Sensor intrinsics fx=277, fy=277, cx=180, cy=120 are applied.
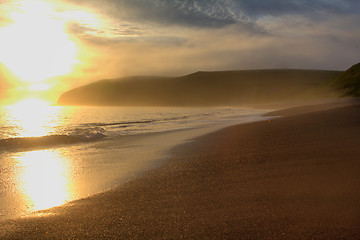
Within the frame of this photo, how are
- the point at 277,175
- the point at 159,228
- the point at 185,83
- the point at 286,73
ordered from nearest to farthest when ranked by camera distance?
the point at 159,228, the point at 277,175, the point at 286,73, the point at 185,83

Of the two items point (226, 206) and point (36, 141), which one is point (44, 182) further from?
point (36, 141)

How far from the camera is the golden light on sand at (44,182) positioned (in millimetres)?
4864

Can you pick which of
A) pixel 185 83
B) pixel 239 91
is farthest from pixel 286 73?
pixel 185 83

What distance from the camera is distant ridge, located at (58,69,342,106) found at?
443 ft

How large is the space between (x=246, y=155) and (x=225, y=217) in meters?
4.15

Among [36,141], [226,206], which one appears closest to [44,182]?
[226,206]

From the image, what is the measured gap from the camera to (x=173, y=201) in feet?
14.5

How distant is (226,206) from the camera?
160 inches

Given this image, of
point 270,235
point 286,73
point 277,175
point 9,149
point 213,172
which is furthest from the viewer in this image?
point 286,73

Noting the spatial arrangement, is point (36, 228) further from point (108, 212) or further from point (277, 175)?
point (277, 175)

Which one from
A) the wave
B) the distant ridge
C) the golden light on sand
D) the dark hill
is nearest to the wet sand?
the golden light on sand

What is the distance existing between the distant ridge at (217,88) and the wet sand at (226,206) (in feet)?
397

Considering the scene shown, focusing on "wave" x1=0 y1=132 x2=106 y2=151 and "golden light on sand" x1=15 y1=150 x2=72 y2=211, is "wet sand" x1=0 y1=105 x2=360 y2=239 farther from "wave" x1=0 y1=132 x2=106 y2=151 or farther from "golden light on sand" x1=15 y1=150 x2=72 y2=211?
"wave" x1=0 y1=132 x2=106 y2=151

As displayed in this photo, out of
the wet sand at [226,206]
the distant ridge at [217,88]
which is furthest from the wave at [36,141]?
the distant ridge at [217,88]
